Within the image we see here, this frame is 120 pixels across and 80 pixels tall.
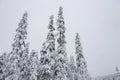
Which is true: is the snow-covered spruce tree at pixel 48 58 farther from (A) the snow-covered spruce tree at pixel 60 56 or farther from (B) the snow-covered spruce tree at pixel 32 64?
(B) the snow-covered spruce tree at pixel 32 64

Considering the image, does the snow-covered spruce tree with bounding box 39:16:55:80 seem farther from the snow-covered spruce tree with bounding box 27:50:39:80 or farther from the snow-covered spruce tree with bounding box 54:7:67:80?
the snow-covered spruce tree with bounding box 27:50:39:80

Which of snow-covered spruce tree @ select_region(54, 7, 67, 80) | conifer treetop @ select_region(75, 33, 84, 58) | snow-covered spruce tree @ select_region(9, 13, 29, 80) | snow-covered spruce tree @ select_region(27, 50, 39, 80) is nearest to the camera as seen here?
snow-covered spruce tree @ select_region(54, 7, 67, 80)

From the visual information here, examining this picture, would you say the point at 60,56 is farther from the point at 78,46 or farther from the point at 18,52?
the point at 78,46

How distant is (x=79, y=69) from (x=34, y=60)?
1417cm

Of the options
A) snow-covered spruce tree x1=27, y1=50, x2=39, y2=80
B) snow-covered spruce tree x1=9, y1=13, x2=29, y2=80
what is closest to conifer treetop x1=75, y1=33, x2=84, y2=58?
snow-covered spruce tree x1=27, y1=50, x2=39, y2=80

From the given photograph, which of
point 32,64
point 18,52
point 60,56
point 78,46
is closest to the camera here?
point 60,56

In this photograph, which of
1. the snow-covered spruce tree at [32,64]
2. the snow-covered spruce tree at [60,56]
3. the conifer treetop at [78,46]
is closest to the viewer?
the snow-covered spruce tree at [60,56]

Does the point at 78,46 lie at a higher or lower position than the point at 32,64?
higher

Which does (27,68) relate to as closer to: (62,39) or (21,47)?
(21,47)

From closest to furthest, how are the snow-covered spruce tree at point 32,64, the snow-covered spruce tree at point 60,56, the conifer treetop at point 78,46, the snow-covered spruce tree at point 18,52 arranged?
the snow-covered spruce tree at point 60,56, the snow-covered spruce tree at point 18,52, the conifer treetop at point 78,46, the snow-covered spruce tree at point 32,64

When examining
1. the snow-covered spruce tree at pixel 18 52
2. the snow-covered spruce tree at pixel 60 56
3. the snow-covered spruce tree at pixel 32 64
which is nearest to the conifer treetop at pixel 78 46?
the snow-covered spruce tree at pixel 60 56

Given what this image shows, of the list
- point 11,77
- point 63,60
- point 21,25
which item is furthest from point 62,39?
point 11,77

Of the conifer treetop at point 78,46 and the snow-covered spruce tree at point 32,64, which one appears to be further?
the snow-covered spruce tree at point 32,64

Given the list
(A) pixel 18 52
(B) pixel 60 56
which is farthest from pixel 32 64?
(B) pixel 60 56
